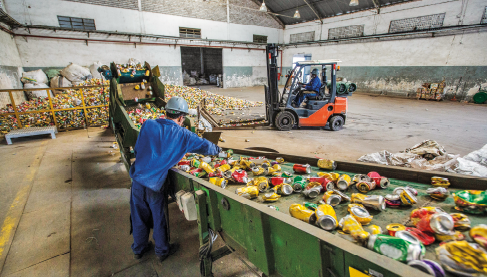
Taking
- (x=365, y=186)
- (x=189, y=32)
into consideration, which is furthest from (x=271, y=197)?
(x=189, y=32)

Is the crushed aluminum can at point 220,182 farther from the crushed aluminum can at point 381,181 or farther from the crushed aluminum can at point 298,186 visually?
the crushed aluminum can at point 381,181

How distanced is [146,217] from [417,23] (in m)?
18.3

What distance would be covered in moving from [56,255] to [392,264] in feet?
11.0

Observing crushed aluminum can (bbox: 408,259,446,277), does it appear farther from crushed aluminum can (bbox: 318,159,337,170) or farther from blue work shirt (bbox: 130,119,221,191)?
blue work shirt (bbox: 130,119,221,191)

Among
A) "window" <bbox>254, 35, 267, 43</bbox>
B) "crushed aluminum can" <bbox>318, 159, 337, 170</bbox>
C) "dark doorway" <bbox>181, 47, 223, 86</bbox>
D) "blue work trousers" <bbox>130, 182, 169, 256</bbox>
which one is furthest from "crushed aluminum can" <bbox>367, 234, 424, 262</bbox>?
"dark doorway" <bbox>181, 47, 223, 86</bbox>

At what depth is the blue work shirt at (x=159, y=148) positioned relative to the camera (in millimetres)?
2162

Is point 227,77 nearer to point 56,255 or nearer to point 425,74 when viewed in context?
point 425,74

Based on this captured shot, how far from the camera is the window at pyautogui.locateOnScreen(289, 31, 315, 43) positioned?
20.0 m

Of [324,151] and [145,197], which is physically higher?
[145,197]

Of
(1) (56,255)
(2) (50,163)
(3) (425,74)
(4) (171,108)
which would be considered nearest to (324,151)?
(4) (171,108)

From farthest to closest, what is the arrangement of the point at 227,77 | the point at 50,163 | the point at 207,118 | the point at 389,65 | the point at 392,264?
A: the point at 227,77
the point at 389,65
the point at 207,118
the point at 50,163
the point at 392,264

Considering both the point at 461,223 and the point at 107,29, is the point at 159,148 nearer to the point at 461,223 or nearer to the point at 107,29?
the point at 461,223

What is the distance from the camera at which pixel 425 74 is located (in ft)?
45.1

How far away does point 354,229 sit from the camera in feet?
4.00
